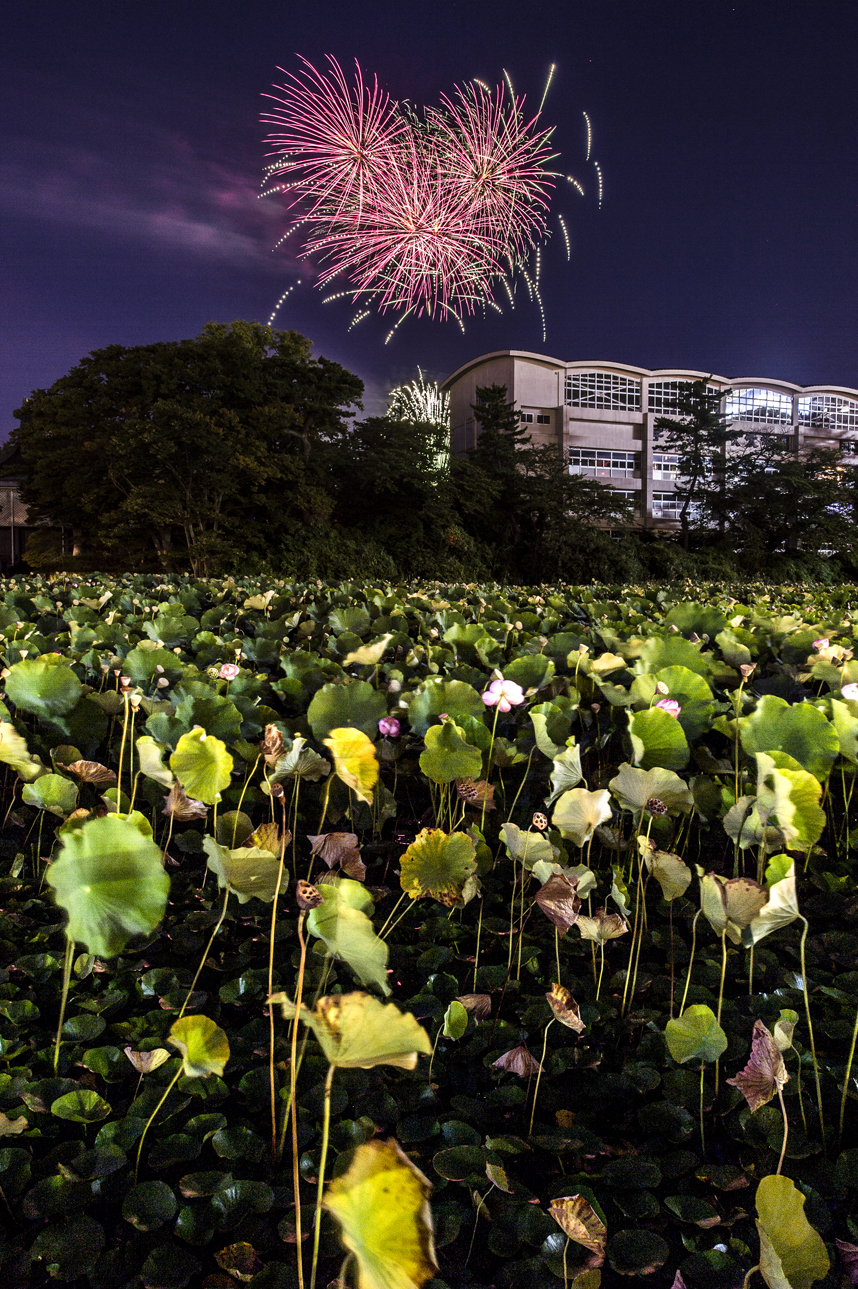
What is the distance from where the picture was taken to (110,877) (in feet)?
2.85

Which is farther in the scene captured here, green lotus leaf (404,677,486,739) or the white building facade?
the white building facade

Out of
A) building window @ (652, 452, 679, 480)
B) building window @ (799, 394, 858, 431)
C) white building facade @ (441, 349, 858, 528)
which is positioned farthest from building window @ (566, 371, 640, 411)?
building window @ (799, 394, 858, 431)

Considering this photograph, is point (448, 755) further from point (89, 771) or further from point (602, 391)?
point (602, 391)

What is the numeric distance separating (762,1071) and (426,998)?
1.88 ft

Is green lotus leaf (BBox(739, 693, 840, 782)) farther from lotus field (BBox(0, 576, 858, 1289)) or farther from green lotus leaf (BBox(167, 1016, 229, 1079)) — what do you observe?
green lotus leaf (BBox(167, 1016, 229, 1079))

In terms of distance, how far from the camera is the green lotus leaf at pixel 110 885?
0.83 meters

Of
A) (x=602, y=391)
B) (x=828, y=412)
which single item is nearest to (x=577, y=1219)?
(x=602, y=391)

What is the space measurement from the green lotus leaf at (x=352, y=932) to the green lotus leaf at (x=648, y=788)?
1.88ft

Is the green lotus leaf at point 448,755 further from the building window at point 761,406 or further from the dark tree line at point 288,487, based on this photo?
the building window at point 761,406

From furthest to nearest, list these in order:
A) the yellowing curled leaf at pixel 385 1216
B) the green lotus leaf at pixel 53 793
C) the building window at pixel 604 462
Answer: the building window at pixel 604 462 < the green lotus leaf at pixel 53 793 < the yellowing curled leaf at pixel 385 1216

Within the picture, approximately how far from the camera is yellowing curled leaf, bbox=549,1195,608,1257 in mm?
703

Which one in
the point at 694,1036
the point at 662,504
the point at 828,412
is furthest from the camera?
the point at 828,412

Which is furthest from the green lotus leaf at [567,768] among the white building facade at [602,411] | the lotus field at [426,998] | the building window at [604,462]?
the building window at [604,462]

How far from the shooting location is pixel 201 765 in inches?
49.5
